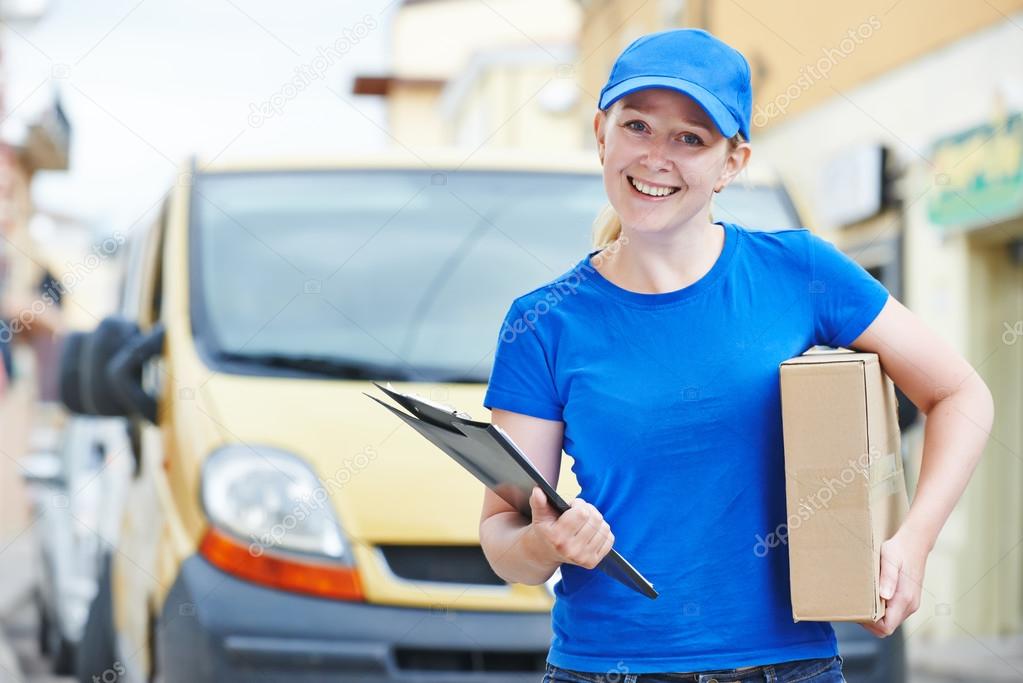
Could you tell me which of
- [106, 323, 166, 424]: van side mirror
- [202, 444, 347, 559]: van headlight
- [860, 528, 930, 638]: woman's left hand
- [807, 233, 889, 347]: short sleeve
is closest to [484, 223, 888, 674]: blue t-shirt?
[807, 233, 889, 347]: short sleeve

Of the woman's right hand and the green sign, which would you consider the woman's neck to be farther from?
the green sign

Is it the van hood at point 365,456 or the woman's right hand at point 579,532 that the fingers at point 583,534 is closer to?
the woman's right hand at point 579,532

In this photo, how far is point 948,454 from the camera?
2.36 m

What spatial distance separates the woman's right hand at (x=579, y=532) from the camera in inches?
84.4

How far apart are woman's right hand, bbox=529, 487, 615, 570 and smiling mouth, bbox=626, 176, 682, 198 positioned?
47cm

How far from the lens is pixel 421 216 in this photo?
5.17 meters

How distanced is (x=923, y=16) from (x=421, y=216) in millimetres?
7609

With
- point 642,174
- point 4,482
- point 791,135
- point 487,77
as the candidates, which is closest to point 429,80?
point 487,77

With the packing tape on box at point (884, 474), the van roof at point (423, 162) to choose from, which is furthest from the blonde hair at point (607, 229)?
the van roof at point (423, 162)

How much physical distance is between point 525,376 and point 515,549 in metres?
0.25

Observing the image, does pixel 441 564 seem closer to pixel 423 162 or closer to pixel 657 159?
pixel 423 162

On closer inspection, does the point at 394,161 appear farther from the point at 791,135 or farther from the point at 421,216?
the point at 791,135

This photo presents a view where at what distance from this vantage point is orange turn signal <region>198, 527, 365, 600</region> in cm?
409

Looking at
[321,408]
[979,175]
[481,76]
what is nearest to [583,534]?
[321,408]
